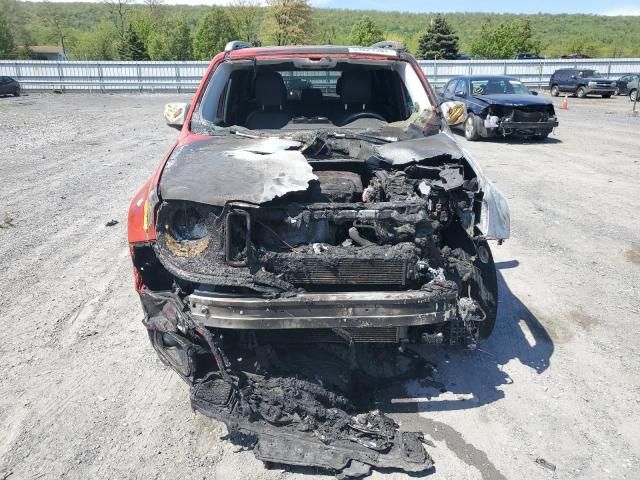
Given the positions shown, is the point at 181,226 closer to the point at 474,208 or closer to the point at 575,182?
the point at 474,208

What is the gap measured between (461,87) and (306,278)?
13.4 m

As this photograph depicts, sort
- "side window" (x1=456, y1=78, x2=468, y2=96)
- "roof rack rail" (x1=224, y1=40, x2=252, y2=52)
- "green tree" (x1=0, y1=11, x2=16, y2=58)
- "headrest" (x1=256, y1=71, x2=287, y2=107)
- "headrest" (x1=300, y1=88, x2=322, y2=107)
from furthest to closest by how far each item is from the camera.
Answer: "green tree" (x1=0, y1=11, x2=16, y2=58) < "side window" (x1=456, y1=78, x2=468, y2=96) < "headrest" (x1=300, y1=88, x2=322, y2=107) < "headrest" (x1=256, y1=71, x2=287, y2=107) < "roof rack rail" (x1=224, y1=40, x2=252, y2=52)

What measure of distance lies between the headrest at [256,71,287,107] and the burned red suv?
4.96 feet

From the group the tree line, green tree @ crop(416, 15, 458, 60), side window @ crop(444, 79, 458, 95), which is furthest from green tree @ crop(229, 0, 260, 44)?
side window @ crop(444, 79, 458, 95)

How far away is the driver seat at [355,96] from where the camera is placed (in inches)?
192

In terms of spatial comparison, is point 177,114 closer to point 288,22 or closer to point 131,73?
point 131,73

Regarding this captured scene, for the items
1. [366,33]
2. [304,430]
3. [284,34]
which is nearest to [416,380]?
[304,430]

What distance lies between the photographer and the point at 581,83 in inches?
1031

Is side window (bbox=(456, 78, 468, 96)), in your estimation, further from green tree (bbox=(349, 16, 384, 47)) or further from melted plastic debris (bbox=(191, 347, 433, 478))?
green tree (bbox=(349, 16, 384, 47))

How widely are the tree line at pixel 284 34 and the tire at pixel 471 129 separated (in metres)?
19.2

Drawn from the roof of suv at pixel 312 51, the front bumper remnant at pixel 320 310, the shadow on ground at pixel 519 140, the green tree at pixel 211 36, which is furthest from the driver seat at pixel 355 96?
the green tree at pixel 211 36

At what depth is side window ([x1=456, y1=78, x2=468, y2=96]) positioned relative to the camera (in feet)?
47.5

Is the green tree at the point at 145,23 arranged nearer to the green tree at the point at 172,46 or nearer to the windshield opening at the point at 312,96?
the green tree at the point at 172,46

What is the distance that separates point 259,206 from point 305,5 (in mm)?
50076
